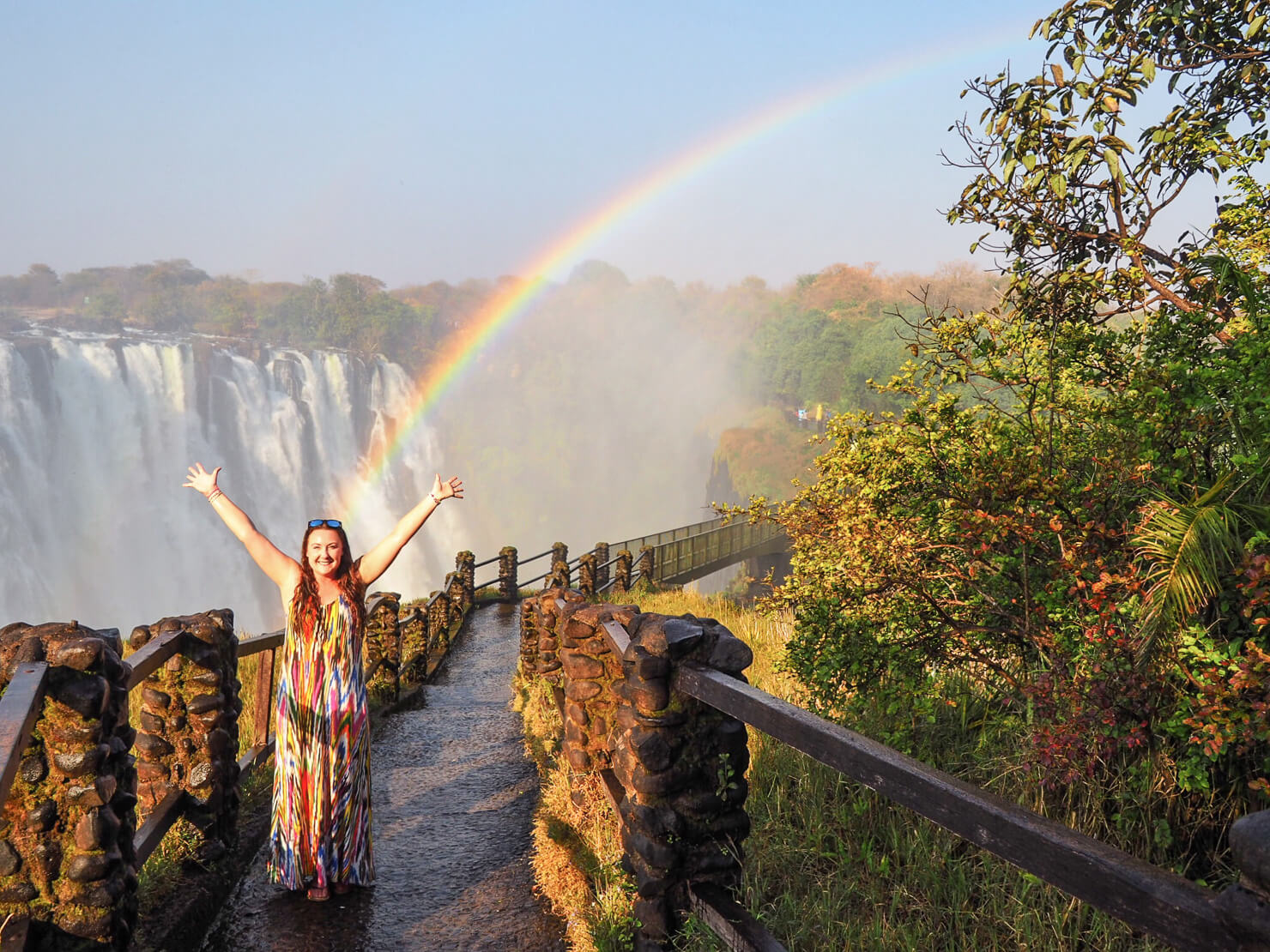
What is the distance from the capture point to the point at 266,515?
6625 cm

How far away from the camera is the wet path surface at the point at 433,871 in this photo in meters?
3.78

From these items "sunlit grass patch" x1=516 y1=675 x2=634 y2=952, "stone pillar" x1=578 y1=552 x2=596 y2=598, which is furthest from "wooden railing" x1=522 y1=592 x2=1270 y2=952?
"stone pillar" x1=578 y1=552 x2=596 y2=598

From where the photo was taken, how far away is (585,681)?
517cm

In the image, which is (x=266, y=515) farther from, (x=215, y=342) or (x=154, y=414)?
(x=215, y=342)

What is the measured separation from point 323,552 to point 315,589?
0.53ft

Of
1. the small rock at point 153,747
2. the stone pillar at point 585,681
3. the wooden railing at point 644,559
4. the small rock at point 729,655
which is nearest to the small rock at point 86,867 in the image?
the small rock at point 153,747

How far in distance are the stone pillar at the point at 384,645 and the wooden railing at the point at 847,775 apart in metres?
4.55

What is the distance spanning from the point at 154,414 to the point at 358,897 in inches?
2676

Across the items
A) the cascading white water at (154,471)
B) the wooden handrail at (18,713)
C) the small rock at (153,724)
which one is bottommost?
the cascading white water at (154,471)

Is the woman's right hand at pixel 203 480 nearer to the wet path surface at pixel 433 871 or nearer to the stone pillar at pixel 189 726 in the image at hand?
the stone pillar at pixel 189 726

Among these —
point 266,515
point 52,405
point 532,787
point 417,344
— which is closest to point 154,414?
point 52,405

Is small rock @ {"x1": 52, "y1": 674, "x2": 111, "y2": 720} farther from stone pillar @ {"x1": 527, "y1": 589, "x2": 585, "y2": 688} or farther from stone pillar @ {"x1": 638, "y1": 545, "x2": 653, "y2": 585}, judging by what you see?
stone pillar @ {"x1": 638, "y1": 545, "x2": 653, "y2": 585}

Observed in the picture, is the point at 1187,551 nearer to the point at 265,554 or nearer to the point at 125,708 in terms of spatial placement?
the point at 265,554

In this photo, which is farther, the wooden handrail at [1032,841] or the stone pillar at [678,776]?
the stone pillar at [678,776]
